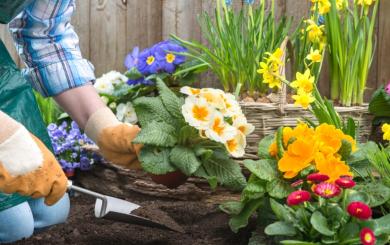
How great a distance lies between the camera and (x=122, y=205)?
2195mm

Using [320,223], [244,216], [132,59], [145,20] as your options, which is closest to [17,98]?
[244,216]

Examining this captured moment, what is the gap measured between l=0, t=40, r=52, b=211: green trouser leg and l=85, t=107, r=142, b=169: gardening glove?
0.17 meters

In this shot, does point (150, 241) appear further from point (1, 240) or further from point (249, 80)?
point (249, 80)

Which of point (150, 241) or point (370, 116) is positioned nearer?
point (150, 241)

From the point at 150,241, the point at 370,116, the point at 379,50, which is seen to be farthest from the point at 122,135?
the point at 379,50

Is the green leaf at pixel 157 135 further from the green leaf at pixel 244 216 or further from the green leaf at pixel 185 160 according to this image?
the green leaf at pixel 244 216

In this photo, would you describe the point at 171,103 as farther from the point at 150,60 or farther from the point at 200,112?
the point at 150,60

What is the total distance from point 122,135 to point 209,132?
0.88ft

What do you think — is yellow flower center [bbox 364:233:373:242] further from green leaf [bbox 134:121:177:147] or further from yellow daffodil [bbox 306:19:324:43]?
yellow daffodil [bbox 306:19:324:43]

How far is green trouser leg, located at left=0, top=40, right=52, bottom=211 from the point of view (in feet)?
7.20

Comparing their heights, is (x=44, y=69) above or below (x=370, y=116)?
above

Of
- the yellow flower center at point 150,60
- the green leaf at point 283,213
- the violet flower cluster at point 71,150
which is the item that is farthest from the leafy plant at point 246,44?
the green leaf at point 283,213

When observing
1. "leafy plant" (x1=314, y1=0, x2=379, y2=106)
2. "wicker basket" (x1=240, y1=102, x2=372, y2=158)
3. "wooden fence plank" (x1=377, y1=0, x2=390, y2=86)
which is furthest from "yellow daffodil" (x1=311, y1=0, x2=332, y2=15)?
"wooden fence plank" (x1=377, y1=0, x2=390, y2=86)

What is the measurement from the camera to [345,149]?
6.63 ft
